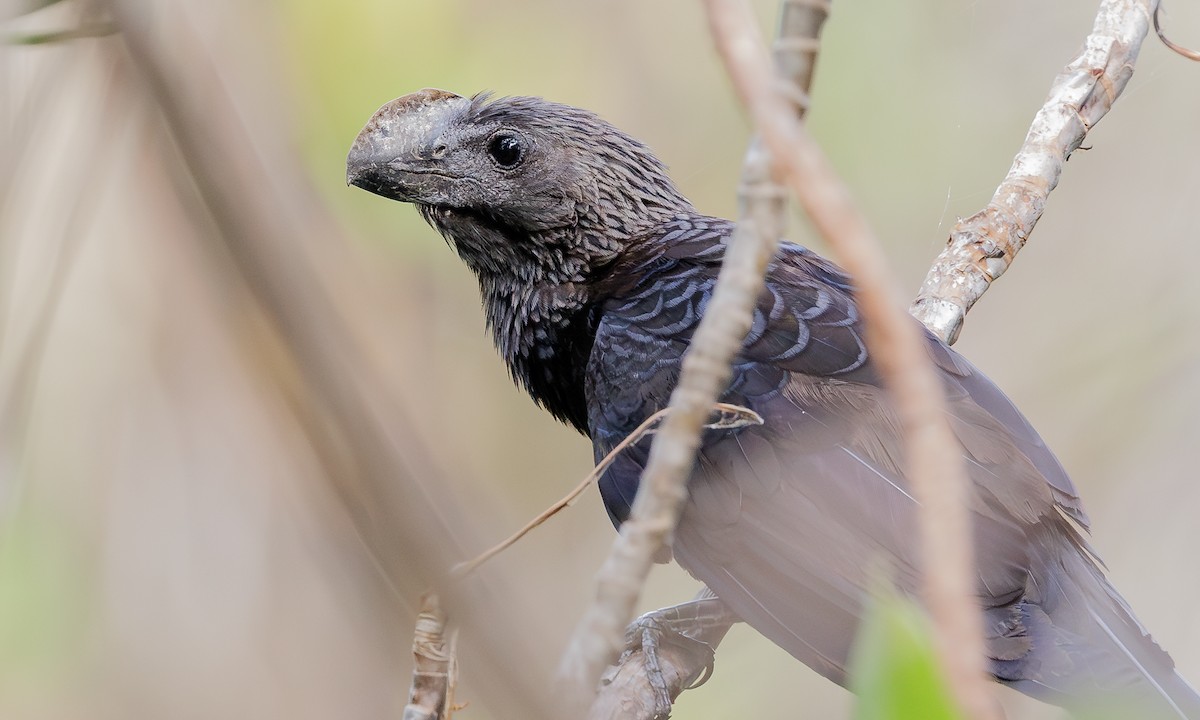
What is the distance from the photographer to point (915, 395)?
67 centimetres

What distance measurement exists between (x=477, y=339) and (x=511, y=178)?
5.96ft

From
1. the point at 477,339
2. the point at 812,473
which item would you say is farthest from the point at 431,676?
the point at 477,339

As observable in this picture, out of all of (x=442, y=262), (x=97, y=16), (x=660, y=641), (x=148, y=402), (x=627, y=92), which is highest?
(x=627, y=92)

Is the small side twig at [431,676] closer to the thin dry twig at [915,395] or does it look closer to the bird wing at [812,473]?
the thin dry twig at [915,395]

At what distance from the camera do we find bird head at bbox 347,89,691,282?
2.79m

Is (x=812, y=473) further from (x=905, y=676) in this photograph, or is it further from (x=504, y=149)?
(x=905, y=676)

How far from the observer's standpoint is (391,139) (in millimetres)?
2766

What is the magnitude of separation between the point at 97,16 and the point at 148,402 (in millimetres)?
3468

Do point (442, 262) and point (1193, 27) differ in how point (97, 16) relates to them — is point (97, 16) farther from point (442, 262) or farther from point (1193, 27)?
point (1193, 27)

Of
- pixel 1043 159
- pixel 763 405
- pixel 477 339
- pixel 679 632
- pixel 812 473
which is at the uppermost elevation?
pixel 477 339

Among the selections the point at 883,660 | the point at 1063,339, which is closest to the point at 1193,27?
the point at 1063,339

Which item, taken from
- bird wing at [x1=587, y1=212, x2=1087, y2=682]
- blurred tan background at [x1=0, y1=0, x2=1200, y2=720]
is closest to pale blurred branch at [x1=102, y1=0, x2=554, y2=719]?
blurred tan background at [x1=0, y1=0, x2=1200, y2=720]

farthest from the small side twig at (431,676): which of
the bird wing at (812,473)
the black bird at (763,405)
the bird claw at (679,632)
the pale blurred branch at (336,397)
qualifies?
the bird claw at (679,632)

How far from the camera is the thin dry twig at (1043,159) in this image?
10.6ft
